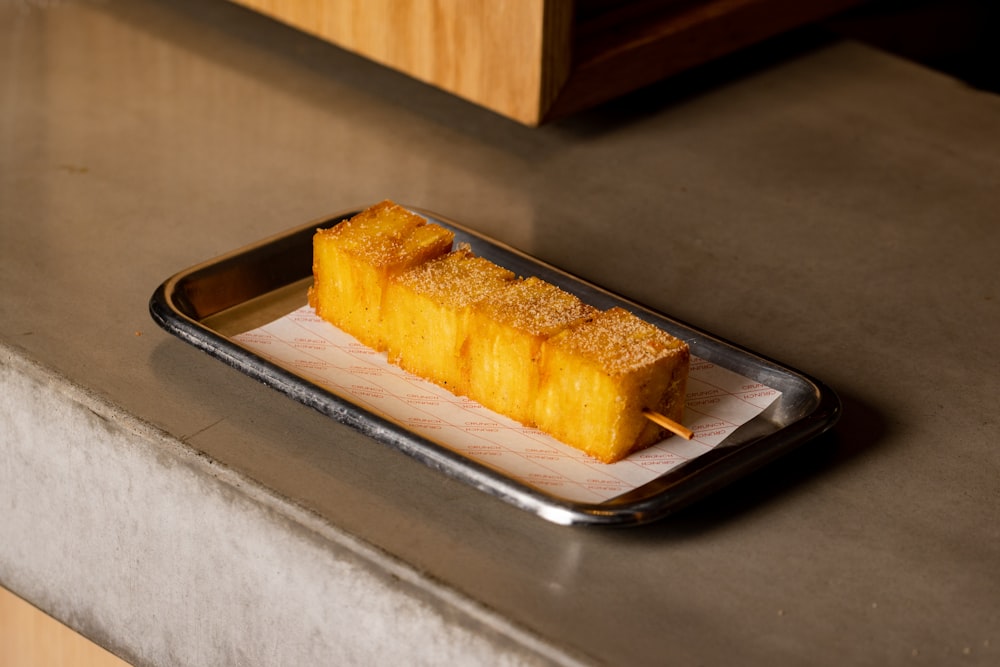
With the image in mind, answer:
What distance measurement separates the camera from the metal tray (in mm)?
838

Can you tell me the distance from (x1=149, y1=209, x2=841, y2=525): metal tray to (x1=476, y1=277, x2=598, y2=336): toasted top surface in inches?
4.1

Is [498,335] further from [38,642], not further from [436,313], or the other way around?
[38,642]

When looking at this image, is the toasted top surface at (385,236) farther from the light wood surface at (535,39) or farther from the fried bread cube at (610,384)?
the light wood surface at (535,39)

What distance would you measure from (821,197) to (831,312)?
0.83 ft

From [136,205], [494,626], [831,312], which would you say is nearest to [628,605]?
[494,626]

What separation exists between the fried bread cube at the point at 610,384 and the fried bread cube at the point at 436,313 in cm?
8

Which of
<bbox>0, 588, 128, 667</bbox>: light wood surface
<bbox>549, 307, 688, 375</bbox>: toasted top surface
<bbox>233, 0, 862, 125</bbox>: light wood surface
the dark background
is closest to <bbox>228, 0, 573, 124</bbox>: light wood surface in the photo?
<bbox>233, 0, 862, 125</bbox>: light wood surface

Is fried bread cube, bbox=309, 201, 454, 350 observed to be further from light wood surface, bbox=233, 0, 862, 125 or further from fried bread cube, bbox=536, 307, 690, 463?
light wood surface, bbox=233, 0, 862, 125

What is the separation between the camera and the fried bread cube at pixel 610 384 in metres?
0.89

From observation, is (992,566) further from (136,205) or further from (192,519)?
(136,205)

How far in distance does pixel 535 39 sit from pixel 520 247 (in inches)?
8.1

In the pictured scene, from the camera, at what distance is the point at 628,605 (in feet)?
2.71

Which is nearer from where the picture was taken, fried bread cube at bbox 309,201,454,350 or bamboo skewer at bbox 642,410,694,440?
bamboo skewer at bbox 642,410,694,440

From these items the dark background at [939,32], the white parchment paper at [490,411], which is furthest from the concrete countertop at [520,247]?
the dark background at [939,32]
